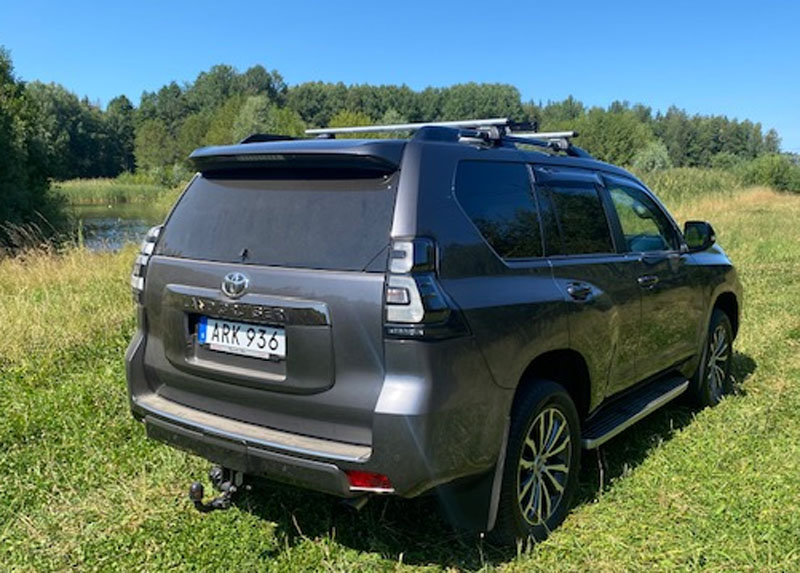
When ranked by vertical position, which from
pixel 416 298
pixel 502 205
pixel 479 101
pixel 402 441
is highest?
pixel 479 101

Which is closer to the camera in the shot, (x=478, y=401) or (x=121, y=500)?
(x=478, y=401)

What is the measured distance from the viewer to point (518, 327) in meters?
2.75

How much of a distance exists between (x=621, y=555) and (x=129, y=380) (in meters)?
2.48

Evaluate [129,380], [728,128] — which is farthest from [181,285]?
[728,128]

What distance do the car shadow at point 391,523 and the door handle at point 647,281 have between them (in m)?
1.09

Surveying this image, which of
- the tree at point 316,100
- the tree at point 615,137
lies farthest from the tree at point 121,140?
the tree at point 615,137

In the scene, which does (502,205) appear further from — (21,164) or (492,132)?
(21,164)

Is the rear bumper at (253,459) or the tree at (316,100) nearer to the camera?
the rear bumper at (253,459)

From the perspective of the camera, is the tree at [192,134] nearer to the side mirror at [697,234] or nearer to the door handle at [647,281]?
the side mirror at [697,234]

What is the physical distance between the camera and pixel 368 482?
240 cm

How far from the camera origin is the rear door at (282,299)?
242 centimetres

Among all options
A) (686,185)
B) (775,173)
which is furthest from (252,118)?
(686,185)

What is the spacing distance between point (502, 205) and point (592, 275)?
774 mm

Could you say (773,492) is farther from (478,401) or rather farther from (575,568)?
(478,401)
